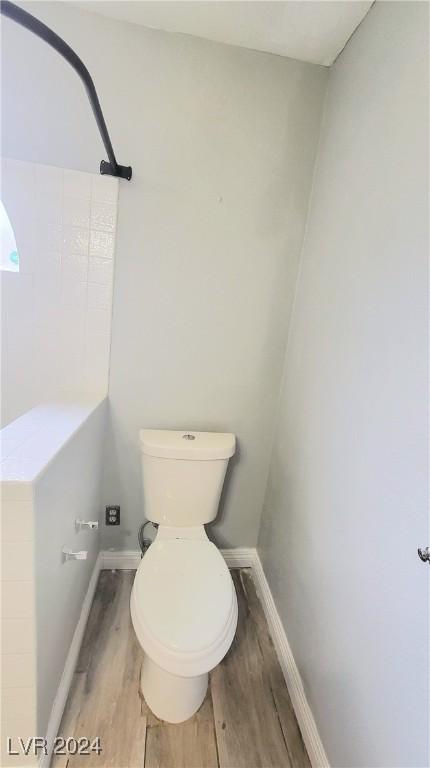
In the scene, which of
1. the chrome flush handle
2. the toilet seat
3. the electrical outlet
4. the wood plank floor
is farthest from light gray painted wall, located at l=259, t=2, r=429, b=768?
the electrical outlet

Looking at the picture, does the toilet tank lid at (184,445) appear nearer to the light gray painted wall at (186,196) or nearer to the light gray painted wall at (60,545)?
the light gray painted wall at (186,196)

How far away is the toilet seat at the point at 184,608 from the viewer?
2.90ft

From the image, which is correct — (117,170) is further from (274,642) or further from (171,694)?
(274,642)

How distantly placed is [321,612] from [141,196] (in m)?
1.53

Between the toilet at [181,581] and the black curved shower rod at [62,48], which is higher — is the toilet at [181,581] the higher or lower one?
the lower one

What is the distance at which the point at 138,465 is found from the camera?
1463mm

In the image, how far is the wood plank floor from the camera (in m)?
0.96

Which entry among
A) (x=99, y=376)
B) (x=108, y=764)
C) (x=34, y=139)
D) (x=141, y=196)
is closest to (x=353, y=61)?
(x=141, y=196)

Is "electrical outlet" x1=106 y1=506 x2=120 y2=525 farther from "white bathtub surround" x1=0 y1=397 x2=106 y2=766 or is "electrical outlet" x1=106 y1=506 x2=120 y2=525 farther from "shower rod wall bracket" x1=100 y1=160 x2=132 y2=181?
"shower rod wall bracket" x1=100 y1=160 x2=132 y2=181

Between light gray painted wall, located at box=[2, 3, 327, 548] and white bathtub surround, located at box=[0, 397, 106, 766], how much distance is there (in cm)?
42

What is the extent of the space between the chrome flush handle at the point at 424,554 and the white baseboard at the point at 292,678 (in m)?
0.80
